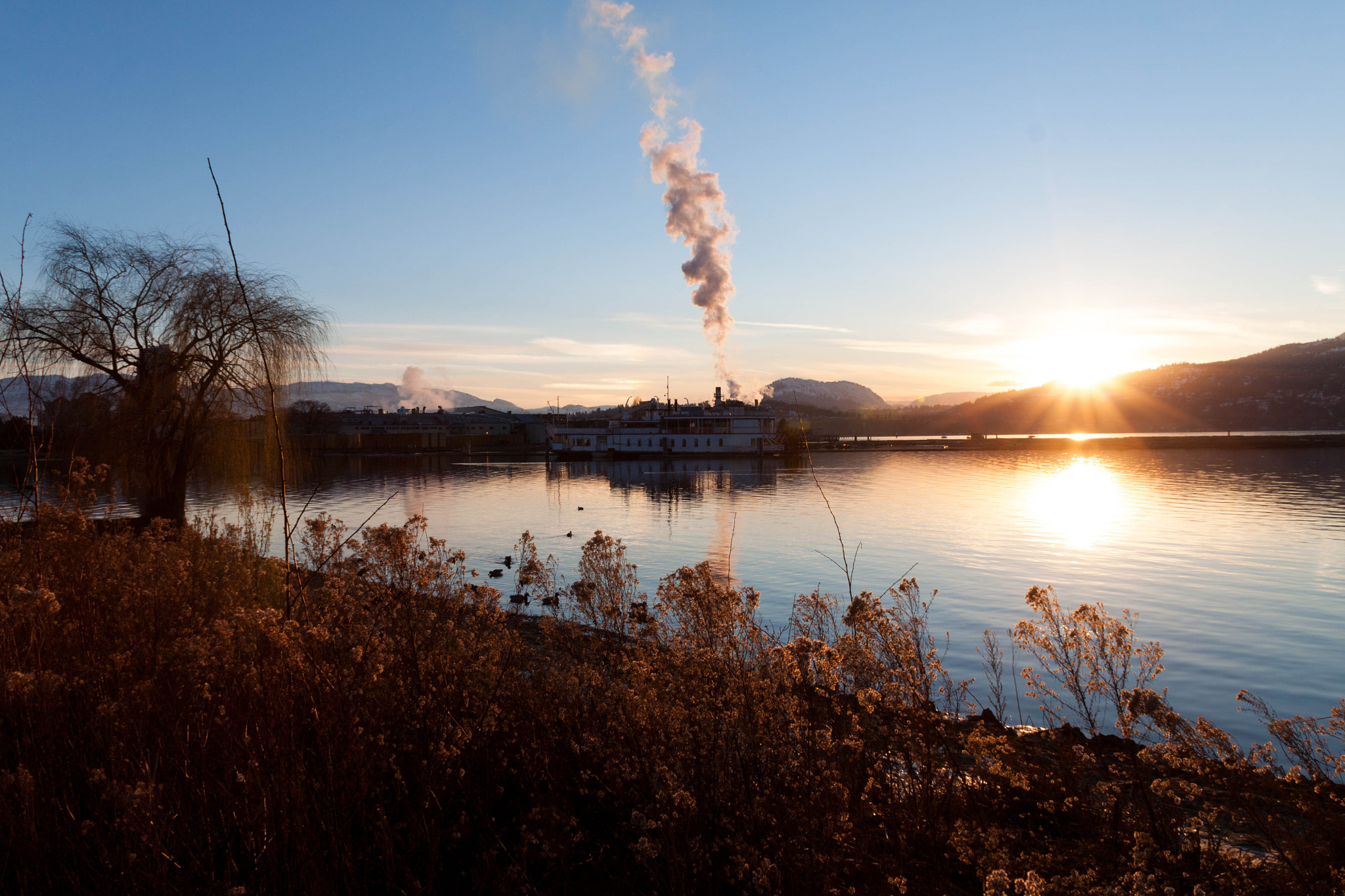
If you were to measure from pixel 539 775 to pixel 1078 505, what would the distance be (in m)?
36.7

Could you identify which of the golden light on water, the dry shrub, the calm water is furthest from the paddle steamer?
the dry shrub

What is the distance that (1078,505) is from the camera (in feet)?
113

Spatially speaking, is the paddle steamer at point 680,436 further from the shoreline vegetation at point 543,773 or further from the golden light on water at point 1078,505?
the shoreline vegetation at point 543,773

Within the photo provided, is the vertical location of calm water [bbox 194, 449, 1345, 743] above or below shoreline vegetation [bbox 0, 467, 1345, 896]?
below

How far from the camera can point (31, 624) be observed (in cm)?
443

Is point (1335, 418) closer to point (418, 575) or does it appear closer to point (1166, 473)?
point (1166, 473)

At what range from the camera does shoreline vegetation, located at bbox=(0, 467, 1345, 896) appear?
9.39ft

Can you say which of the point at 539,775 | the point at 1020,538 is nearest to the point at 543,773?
the point at 539,775

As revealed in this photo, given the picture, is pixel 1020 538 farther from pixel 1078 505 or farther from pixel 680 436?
pixel 680 436

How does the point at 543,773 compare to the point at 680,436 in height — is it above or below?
below

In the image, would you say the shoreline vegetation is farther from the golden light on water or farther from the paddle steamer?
the paddle steamer

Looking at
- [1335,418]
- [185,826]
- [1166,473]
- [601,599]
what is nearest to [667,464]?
[1166,473]

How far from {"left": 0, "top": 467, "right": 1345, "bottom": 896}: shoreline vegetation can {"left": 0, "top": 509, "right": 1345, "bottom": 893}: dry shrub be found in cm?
2

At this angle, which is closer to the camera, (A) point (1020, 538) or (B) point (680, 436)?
(A) point (1020, 538)
